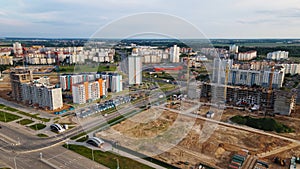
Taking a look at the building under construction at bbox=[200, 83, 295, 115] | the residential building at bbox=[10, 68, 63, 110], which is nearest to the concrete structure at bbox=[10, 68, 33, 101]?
the residential building at bbox=[10, 68, 63, 110]

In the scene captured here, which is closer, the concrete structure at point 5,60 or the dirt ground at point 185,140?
the dirt ground at point 185,140

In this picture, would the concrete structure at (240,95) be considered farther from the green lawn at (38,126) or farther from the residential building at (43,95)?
the green lawn at (38,126)

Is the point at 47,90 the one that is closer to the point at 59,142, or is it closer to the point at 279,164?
the point at 59,142

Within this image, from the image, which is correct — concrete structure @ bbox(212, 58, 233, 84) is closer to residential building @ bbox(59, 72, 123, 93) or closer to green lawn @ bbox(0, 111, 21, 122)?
residential building @ bbox(59, 72, 123, 93)

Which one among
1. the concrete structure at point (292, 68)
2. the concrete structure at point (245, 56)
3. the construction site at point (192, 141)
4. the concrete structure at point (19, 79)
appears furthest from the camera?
the concrete structure at point (245, 56)

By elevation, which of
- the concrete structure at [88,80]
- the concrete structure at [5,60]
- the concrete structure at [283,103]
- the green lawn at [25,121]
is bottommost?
the green lawn at [25,121]

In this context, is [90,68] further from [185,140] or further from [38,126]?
[185,140]

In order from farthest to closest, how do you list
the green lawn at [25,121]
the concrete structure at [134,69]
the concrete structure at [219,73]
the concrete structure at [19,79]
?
1. the concrete structure at [134,69]
2. the concrete structure at [219,73]
3. the concrete structure at [19,79]
4. the green lawn at [25,121]

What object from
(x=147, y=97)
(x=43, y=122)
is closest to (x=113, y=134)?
(x=43, y=122)

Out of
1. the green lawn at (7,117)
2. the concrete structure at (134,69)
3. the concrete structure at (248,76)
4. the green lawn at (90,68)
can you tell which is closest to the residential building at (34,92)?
the green lawn at (7,117)
